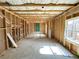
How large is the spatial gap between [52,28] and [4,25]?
701cm

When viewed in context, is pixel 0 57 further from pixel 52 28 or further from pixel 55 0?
pixel 52 28

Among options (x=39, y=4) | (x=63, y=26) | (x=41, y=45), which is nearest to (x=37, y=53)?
(x=41, y=45)

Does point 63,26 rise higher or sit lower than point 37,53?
higher

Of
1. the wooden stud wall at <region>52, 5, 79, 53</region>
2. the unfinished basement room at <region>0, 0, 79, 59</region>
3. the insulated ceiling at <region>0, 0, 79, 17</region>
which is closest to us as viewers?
the insulated ceiling at <region>0, 0, 79, 17</region>

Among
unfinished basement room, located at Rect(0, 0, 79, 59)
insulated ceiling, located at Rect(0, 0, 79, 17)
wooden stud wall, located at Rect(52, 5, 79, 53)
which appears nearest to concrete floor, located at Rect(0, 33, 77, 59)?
unfinished basement room, located at Rect(0, 0, 79, 59)

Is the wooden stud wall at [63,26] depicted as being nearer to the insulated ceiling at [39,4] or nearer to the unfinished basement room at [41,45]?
the unfinished basement room at [41,45]

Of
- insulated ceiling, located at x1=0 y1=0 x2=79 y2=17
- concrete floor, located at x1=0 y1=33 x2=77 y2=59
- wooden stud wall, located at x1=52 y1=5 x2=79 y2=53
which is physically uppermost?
insulated ceiling, located at x1=0 y1=0 x2=79 y2=17

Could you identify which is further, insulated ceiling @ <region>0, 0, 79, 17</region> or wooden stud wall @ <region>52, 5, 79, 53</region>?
wooden stud wall @ <region>52, 5, 79, 53</region>

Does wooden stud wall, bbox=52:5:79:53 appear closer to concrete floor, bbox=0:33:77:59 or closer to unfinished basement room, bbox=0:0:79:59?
unfinished basement room, bbox=0:0:79:59

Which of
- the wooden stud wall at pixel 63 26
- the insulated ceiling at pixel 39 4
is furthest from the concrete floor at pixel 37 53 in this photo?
the insulated ceiling at pixel 39 4

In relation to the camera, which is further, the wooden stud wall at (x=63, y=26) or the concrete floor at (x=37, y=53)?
the wooden stud wall at (x=63, y=26)

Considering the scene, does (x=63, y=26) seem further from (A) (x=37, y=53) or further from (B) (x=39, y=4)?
(B) (x=39, y=4)

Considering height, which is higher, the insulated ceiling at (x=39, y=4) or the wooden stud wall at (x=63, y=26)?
the insulated ceiling at (x=39, y=4)

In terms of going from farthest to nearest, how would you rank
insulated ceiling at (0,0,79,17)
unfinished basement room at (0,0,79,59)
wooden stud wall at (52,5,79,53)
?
wooden stud wall at (52,5,79,53) → unfinished basement room at (0,0,79,59) → insulated ceiling at (0,0,79,17)
